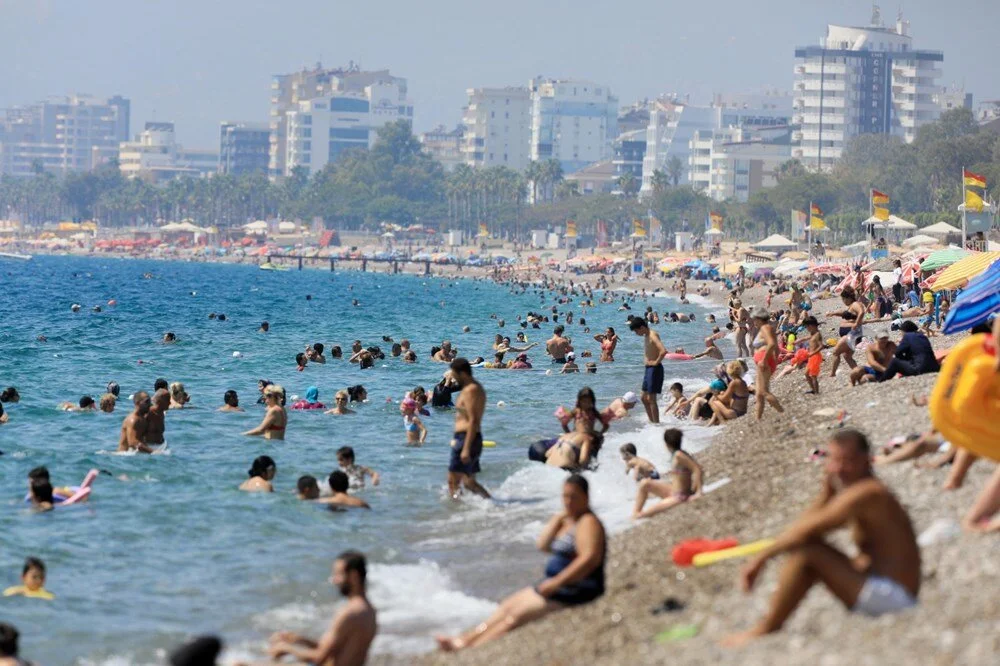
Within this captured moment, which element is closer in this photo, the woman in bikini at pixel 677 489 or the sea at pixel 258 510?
the sea at pixel 258 510

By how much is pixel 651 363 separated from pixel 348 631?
12.0m

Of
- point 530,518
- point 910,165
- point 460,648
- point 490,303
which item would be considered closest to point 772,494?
point 530,518

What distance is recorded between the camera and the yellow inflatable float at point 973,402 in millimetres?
10016

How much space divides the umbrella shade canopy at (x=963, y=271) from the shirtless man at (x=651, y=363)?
827 cm

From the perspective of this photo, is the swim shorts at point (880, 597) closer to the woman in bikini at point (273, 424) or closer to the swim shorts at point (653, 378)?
the swim shorts at point (653, 378)

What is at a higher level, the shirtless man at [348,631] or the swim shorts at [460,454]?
the swim shorts at [460,454]

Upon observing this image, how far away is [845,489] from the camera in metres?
8.08

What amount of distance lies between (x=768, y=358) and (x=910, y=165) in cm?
12371

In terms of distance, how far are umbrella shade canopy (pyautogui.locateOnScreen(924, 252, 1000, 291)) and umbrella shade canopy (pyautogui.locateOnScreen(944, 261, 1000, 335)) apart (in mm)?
7112

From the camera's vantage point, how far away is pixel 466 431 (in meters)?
15.1

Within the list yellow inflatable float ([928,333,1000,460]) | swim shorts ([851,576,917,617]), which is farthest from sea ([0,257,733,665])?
yellow inflatable float ([928,333,1000,460])

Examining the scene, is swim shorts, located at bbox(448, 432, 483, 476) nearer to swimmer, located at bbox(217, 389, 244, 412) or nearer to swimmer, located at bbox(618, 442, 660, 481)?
swimmer, located at bbox(618, 442, 660, 481)

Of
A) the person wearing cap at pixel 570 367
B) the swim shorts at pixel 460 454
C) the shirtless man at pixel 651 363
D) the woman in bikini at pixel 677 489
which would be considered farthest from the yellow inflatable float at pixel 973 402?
the person wearing cap at pixel 570 367

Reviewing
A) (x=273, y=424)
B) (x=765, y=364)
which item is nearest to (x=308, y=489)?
(x=273, y=424)
